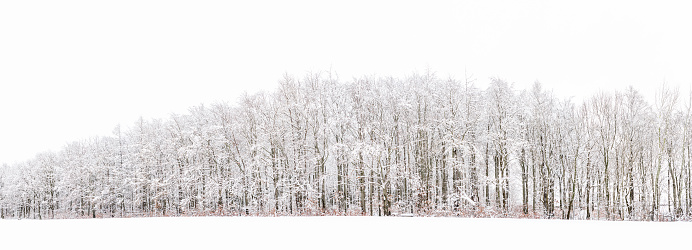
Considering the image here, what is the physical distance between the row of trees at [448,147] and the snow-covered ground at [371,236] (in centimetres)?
1207

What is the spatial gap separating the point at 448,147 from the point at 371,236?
16337 mm

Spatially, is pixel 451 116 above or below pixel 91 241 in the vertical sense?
above

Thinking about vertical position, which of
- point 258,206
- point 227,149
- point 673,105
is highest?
point 673,105

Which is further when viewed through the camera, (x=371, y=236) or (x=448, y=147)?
(x=448, y=147)

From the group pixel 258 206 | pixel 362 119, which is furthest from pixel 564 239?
pixel 258 206

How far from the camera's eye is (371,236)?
7.75 m

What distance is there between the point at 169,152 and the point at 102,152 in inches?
556

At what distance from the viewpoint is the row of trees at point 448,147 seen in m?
23.2

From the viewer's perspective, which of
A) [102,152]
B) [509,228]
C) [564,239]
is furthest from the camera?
Result: [102,152]

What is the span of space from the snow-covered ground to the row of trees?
1207 cm

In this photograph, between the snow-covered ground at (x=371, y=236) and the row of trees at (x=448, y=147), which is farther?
the row of trees at (x=448, y=147)

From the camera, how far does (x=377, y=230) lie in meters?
8.54

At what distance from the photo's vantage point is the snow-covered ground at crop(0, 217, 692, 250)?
6887 mm

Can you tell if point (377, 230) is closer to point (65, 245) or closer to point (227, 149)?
point (65, 245)
